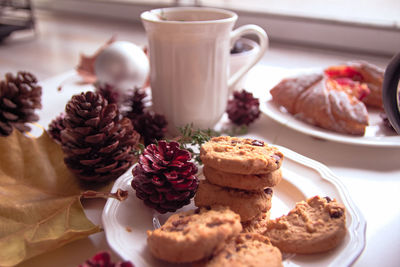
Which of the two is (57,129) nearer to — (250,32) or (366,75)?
(250,32)

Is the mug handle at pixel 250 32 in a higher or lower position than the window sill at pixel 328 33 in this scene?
higher

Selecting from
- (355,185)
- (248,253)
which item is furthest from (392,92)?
(248,253)

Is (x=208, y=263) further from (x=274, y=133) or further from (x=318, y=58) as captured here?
(x=318, y=58)

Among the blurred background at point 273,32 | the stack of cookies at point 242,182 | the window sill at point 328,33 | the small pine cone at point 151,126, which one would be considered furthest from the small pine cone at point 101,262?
the window sill at point 328,33

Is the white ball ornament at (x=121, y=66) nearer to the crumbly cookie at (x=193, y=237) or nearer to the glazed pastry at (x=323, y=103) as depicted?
the glazed pastry at (x=323, y=103)

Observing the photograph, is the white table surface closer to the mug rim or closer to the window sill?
the mug rim

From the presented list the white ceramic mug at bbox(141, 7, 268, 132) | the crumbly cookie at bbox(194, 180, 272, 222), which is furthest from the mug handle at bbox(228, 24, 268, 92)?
the crumbly cookie at bbox(194, 180, 272, 222)

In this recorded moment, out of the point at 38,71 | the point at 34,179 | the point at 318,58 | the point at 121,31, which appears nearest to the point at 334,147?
the point at 34,179
